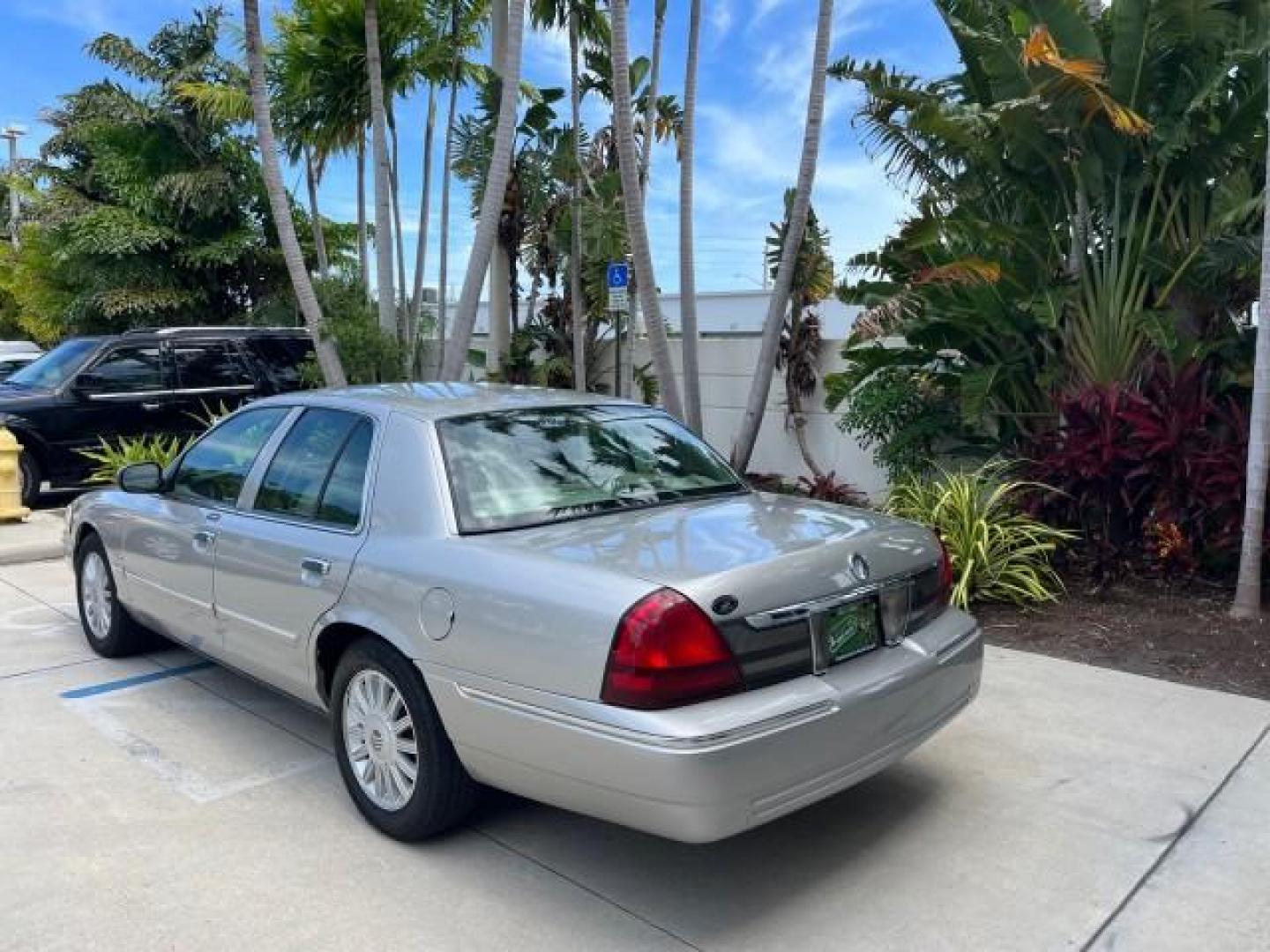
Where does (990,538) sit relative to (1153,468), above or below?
below

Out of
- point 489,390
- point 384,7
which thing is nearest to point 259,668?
point 489,390

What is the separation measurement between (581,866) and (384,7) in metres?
11.0

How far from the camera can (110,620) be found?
5.86 m

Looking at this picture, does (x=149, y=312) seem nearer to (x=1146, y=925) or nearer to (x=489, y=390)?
(x=489, y=390)

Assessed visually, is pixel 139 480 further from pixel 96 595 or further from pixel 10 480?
pixel 10 480

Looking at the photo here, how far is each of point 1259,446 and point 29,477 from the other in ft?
36.7

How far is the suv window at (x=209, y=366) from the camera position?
11953mm

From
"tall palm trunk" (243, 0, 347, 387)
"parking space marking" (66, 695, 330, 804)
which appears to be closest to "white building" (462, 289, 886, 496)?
"tall palm trunk" (243, 0, 347, 387)

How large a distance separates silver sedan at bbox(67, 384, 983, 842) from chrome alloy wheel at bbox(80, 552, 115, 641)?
3.45ft

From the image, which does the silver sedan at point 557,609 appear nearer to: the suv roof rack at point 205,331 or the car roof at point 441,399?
the car roof at point 441,399

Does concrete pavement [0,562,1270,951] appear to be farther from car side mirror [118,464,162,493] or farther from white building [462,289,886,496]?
white building [462,289,886,496]

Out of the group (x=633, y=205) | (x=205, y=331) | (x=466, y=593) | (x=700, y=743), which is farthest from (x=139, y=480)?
(x=205, y=331)

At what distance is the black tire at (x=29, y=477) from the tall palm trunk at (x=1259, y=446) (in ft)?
36.4

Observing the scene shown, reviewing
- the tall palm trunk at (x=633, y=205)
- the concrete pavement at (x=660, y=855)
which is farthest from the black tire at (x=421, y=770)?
the tall palm trunk at (x=633, y=205)
